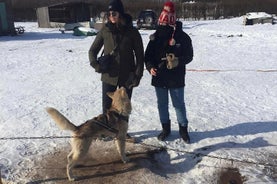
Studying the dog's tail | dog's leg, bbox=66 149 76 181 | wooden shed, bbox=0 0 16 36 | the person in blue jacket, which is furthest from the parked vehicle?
the dog's tail

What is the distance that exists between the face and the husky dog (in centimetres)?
92

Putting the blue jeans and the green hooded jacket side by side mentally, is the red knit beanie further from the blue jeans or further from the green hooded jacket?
the blue jeans

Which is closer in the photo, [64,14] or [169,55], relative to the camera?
[169,55]

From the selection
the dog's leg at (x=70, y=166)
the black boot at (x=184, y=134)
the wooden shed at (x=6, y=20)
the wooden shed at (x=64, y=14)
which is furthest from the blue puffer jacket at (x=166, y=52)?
the wooden shed at (x=64, y=14)

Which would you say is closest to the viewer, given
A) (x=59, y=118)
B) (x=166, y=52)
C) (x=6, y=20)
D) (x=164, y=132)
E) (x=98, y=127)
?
(x=59, y=118)

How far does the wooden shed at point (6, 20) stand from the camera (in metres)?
26.6

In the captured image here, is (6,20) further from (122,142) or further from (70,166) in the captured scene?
(70,166)

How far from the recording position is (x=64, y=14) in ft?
114

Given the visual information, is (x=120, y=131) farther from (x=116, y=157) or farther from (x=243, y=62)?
(x=243, y=62)

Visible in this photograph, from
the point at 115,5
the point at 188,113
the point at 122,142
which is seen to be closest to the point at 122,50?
the point at 115,5

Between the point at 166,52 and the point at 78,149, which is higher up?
the point at 166,52

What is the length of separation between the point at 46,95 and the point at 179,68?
456cm

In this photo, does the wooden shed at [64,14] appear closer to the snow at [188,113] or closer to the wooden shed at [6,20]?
the wooden shed at [6,20]

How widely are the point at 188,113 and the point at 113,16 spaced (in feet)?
9.99
